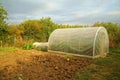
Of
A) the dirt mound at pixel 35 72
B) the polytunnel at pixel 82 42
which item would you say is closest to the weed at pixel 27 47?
the polytunnel at pixel 82 42

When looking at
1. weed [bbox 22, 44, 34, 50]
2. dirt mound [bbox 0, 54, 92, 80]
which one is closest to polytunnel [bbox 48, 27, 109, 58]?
weed [bbox 22, 44, 34, 50]

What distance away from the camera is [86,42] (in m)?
10.3

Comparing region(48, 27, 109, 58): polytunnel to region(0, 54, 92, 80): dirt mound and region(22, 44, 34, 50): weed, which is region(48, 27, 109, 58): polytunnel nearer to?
region(22, 44, 34, 50): weed

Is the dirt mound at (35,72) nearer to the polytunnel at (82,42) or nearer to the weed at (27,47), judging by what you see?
the polytunnel at (82,42)

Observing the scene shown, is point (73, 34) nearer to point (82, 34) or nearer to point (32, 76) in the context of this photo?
point (82, 34)

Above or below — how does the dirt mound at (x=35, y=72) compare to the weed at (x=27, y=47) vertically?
below

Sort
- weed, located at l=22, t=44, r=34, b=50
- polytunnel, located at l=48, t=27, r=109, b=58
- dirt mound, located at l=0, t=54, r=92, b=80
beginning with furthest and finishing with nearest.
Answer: weed, located at l=22, t=44, r=34, b=50
polytunnel, located at l=48, t=27, r=109, b=58
dirt mound, located at l=0, t=54, r=92, b=80

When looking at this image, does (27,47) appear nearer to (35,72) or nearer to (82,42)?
(82,42)

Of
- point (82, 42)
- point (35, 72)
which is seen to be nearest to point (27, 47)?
point (82, 42)

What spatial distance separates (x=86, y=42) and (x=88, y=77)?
4428mm

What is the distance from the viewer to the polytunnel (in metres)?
10.1

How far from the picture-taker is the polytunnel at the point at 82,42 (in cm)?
1007

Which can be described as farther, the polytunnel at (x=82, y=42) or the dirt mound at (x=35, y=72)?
the polytunnel at (x=82, y=42)

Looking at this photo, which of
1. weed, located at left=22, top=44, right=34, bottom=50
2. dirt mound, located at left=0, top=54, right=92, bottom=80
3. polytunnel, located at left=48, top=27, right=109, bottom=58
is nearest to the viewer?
dirt mound, located at left=0, top=54, right=92, bottom=80
